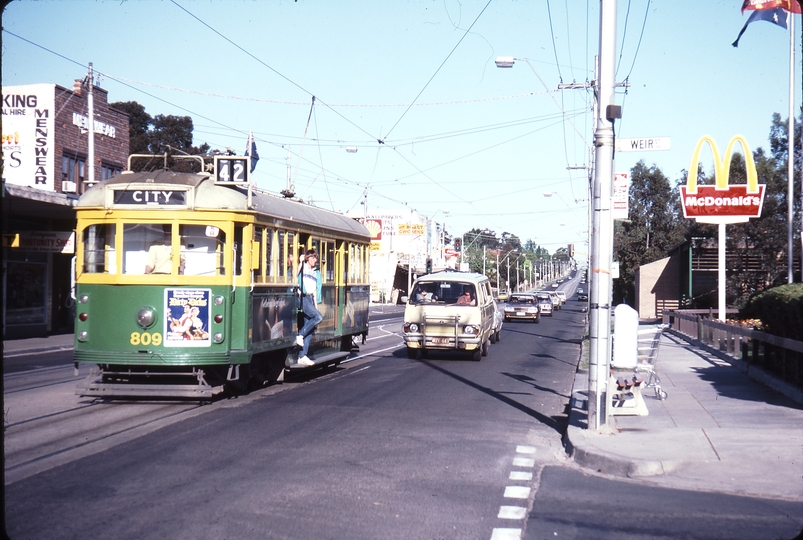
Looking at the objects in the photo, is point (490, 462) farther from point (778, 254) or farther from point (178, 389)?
point (778, 254)

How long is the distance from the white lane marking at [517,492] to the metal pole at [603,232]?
8.54 ft

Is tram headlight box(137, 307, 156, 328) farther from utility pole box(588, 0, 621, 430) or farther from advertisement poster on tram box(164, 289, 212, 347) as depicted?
utility pole box(588, 0, 621, 430)

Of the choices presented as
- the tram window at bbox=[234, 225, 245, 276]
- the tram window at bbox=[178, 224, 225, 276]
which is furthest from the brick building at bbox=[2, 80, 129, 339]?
the tram window at bbox=[234, 225, 245, 276]

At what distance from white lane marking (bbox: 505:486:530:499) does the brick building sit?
20.1 meters

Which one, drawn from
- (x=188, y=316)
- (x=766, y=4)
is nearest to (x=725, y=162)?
(x=766, y=4)

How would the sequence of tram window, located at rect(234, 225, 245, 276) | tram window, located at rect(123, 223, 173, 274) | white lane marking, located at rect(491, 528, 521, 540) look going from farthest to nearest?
1. tram window, located at rect(234, 225, 245, 276)
2. tram window, located at rect(123, 223, 173, 274)
3. white lane marking, located at rect(491, 528, 521, 540)

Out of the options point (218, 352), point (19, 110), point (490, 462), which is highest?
point (19, 110)

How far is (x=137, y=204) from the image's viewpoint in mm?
11258

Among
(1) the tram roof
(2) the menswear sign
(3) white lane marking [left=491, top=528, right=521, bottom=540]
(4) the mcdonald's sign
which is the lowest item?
(3) white lane marking [left=491, top=528, right=521, bottom=540]

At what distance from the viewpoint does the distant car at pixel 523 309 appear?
137 ft

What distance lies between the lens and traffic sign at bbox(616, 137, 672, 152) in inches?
384

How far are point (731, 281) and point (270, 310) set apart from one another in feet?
96.7

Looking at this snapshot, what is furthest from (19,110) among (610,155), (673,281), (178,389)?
(673,281)

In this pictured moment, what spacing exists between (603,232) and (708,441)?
2.71 m
